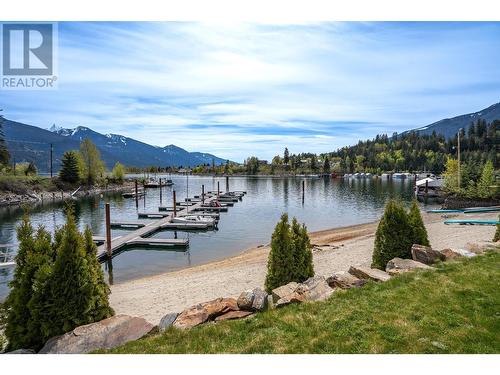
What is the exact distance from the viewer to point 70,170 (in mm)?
92875

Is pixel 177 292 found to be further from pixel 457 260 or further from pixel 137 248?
pixel 137 248

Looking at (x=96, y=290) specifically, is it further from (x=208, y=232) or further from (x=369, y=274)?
(x=208, y=232)

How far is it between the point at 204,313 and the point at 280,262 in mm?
3531

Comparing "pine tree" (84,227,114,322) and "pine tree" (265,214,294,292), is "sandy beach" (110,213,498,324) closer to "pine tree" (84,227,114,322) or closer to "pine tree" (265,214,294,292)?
"pine tree" (84,227,114,322)

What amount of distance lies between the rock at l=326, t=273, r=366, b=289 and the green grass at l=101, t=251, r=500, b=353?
15.2 inches

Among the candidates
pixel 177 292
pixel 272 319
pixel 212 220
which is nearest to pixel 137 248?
pixel 212 220

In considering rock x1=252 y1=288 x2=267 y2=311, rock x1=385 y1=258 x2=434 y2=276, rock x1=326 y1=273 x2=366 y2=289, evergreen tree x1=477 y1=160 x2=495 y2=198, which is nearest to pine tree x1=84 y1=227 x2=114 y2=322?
rock x1=252 y1=288 x2=267 y2=311

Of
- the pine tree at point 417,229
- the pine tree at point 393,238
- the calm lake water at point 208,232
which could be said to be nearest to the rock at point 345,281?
the pine tree at point 393,238

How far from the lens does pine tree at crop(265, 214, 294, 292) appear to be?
10844 millimetres

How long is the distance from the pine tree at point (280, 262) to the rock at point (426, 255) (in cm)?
422

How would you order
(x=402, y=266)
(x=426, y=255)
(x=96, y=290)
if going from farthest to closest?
(x=426, y=255) → (x=402, y=266) → (x=96, y=290)

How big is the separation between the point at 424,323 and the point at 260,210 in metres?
49.7

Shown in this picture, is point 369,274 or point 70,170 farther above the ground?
point 70,170

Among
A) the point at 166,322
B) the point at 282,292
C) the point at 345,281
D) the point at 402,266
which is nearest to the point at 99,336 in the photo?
the point at 166,322
